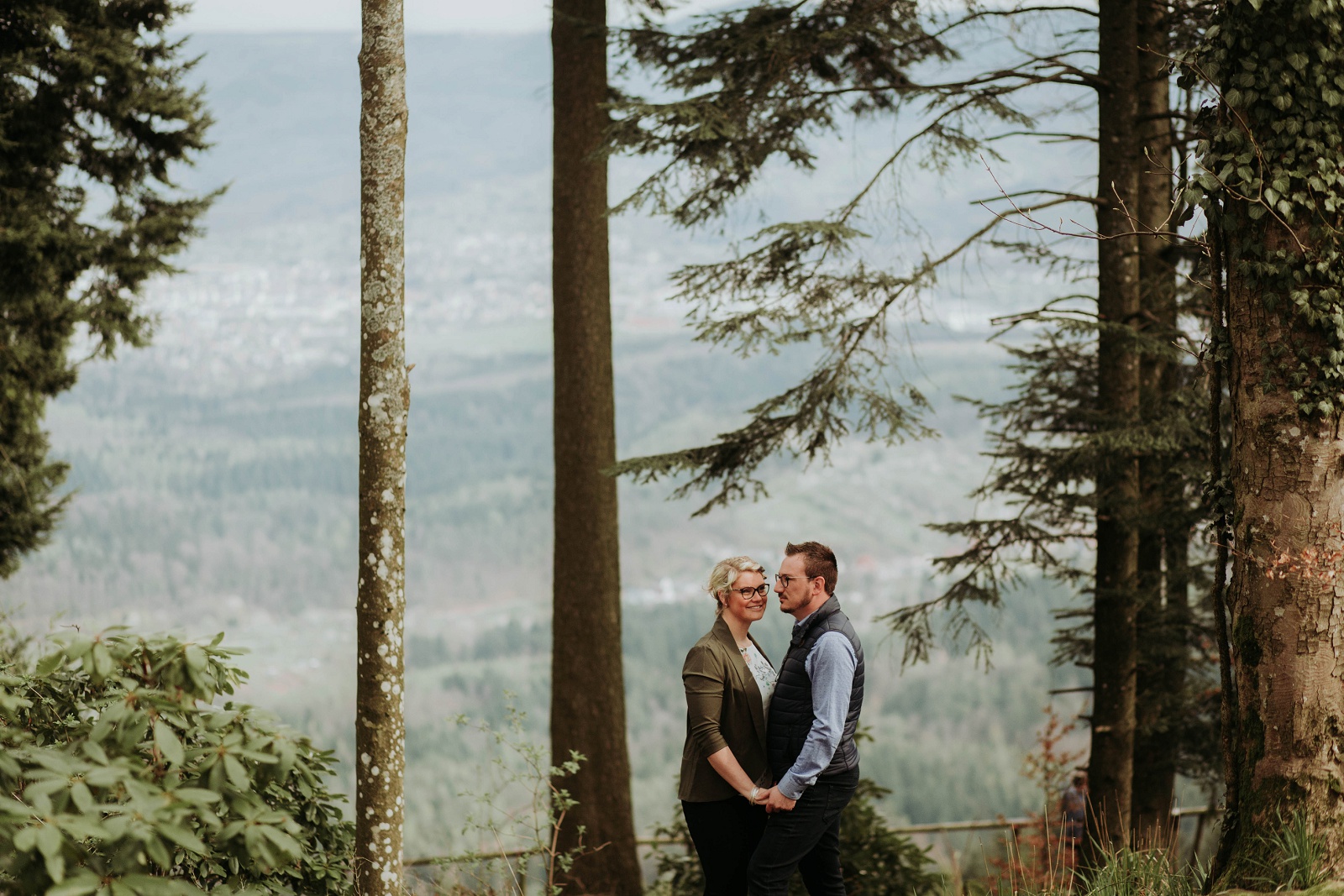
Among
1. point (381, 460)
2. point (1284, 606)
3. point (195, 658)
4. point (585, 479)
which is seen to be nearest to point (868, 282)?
point (585, 479)

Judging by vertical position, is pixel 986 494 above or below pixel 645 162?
below

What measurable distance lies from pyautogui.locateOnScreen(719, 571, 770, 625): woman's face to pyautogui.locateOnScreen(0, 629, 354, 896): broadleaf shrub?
1.51 meters

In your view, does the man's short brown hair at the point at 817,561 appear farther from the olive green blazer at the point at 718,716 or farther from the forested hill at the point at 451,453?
the forested hill at the point at 451,453

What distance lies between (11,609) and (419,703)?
693 inches

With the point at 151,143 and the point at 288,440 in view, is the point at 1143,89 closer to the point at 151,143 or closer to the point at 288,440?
the point at 151,143

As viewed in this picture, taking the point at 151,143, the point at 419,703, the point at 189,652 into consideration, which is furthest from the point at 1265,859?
the point at 419,703

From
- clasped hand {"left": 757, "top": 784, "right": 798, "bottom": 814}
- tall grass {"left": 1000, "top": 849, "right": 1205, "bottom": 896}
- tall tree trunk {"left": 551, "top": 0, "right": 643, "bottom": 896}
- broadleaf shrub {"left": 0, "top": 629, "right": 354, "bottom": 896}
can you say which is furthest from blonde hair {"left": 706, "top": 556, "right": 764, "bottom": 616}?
tall tree trunk {"left": 551, "top": 0, "right": 643, "bottom": 896}

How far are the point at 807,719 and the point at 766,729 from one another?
0.20m

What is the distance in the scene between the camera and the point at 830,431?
22.8 feet

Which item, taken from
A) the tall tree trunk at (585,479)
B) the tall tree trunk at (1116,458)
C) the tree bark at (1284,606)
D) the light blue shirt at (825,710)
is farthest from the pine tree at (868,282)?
the light blue shirt at (825,710)

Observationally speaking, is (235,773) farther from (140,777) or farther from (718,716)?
(718,716)

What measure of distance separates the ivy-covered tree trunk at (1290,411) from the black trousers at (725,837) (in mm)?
1680

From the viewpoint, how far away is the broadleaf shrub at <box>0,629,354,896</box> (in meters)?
2.45

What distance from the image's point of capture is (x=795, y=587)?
12.3ft
